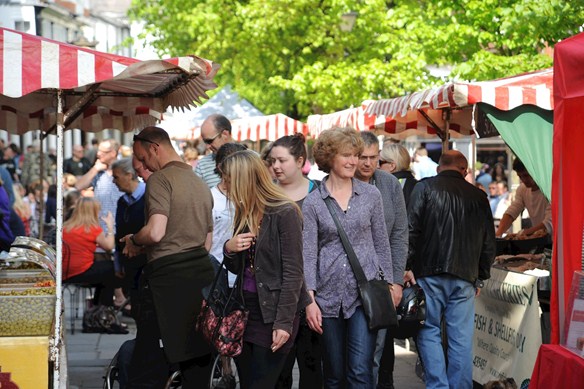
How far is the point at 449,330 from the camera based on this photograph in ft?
27.7

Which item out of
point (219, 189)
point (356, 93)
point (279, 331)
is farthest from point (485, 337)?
point (356, 93)

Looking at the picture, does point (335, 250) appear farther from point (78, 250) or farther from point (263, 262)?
point (78, 250)

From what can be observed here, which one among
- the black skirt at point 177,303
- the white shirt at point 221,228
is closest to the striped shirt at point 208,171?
the white shirt at point 221,228

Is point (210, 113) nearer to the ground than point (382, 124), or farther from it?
farther from it

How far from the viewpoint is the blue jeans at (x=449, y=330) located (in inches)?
327

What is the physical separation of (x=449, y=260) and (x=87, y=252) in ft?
18.2

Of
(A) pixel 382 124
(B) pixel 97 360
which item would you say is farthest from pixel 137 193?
(A) pixel 382 124

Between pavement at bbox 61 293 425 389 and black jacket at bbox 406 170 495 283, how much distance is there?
5.53 ft

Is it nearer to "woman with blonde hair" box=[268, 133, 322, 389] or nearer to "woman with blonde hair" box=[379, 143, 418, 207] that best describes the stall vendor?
"woman with blonde hair" box=[379, 143, 418, 207]

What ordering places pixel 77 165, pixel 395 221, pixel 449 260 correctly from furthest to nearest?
pixel 77 165 < pixel 449 260 < pixel 395 221

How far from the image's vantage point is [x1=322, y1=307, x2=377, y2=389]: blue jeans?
6.70 meters

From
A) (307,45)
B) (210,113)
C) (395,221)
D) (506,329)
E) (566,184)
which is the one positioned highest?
(307,45)

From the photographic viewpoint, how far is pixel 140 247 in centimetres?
712

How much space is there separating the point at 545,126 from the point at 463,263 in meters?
1.29
